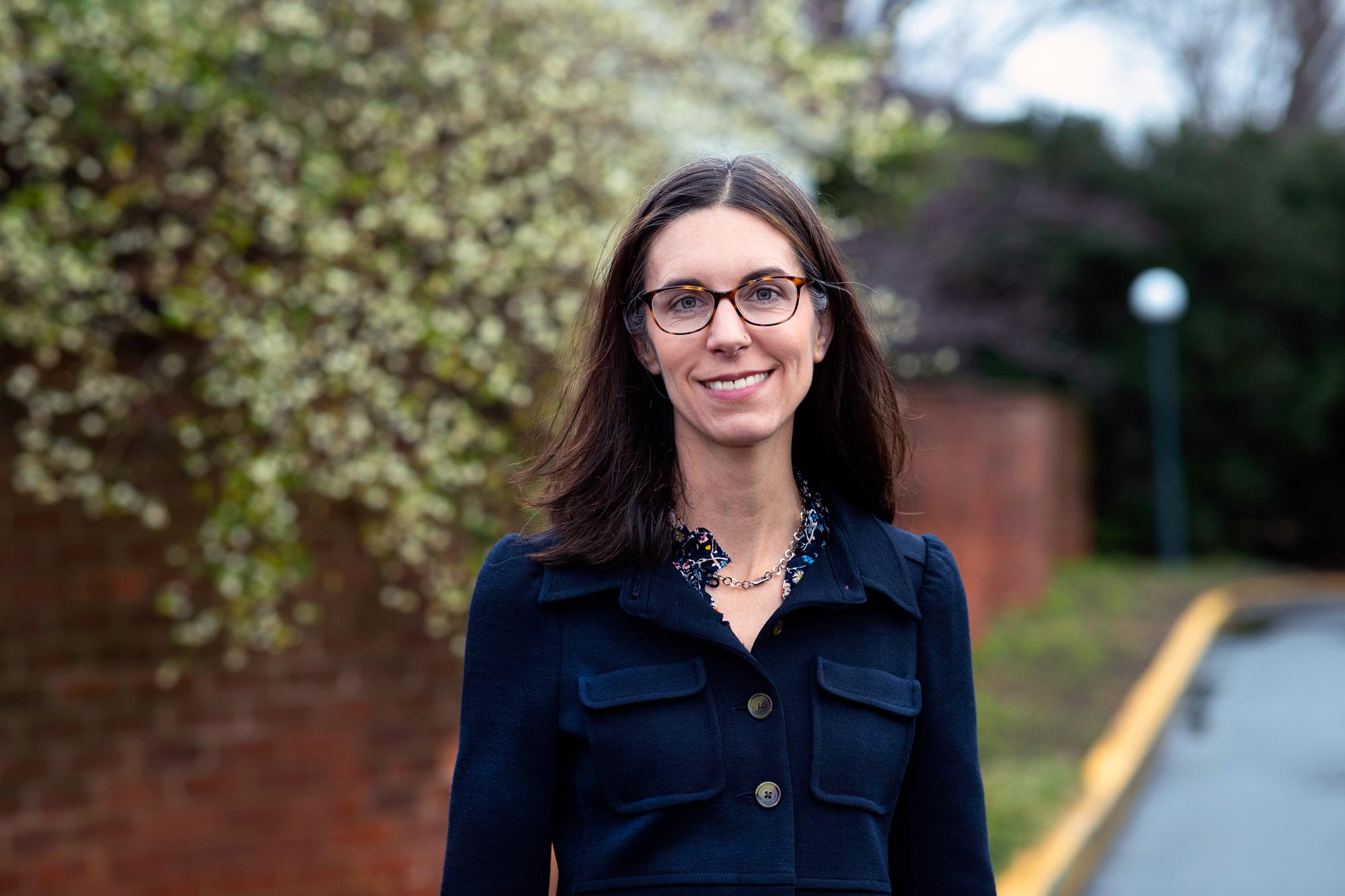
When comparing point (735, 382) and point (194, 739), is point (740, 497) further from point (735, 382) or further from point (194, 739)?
point (194, 739)

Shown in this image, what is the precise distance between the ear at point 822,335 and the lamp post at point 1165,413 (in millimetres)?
14333

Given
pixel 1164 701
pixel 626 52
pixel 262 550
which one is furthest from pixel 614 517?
pixel 1164 701

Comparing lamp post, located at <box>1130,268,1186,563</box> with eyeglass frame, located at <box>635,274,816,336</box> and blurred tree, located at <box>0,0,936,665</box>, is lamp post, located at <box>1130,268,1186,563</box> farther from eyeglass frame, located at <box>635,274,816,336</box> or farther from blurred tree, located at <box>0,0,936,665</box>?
eyeglass frame, located at <box>635,274,816,336</box>

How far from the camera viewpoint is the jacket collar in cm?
170

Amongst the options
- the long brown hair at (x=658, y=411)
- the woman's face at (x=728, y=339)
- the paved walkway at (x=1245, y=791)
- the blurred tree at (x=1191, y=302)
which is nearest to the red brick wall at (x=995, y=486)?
the blurred tree at (x=1191, y=302)

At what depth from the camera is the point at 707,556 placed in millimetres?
1794

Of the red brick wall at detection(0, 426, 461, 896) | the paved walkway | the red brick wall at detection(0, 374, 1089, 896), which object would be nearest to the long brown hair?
the red brick wall at detection(0, 374, 1089, 896)

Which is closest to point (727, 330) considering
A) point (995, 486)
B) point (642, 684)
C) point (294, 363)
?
point (642, 684)

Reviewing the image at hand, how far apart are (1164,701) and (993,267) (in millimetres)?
9317

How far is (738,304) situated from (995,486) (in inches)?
397

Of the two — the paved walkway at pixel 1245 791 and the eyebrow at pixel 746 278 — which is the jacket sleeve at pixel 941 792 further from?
the paved walkway at pixel 1245 791

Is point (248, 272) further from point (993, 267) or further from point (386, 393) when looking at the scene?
point (993, 267)

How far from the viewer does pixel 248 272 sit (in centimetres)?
379

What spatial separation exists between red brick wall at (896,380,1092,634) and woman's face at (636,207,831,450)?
5.18 m
